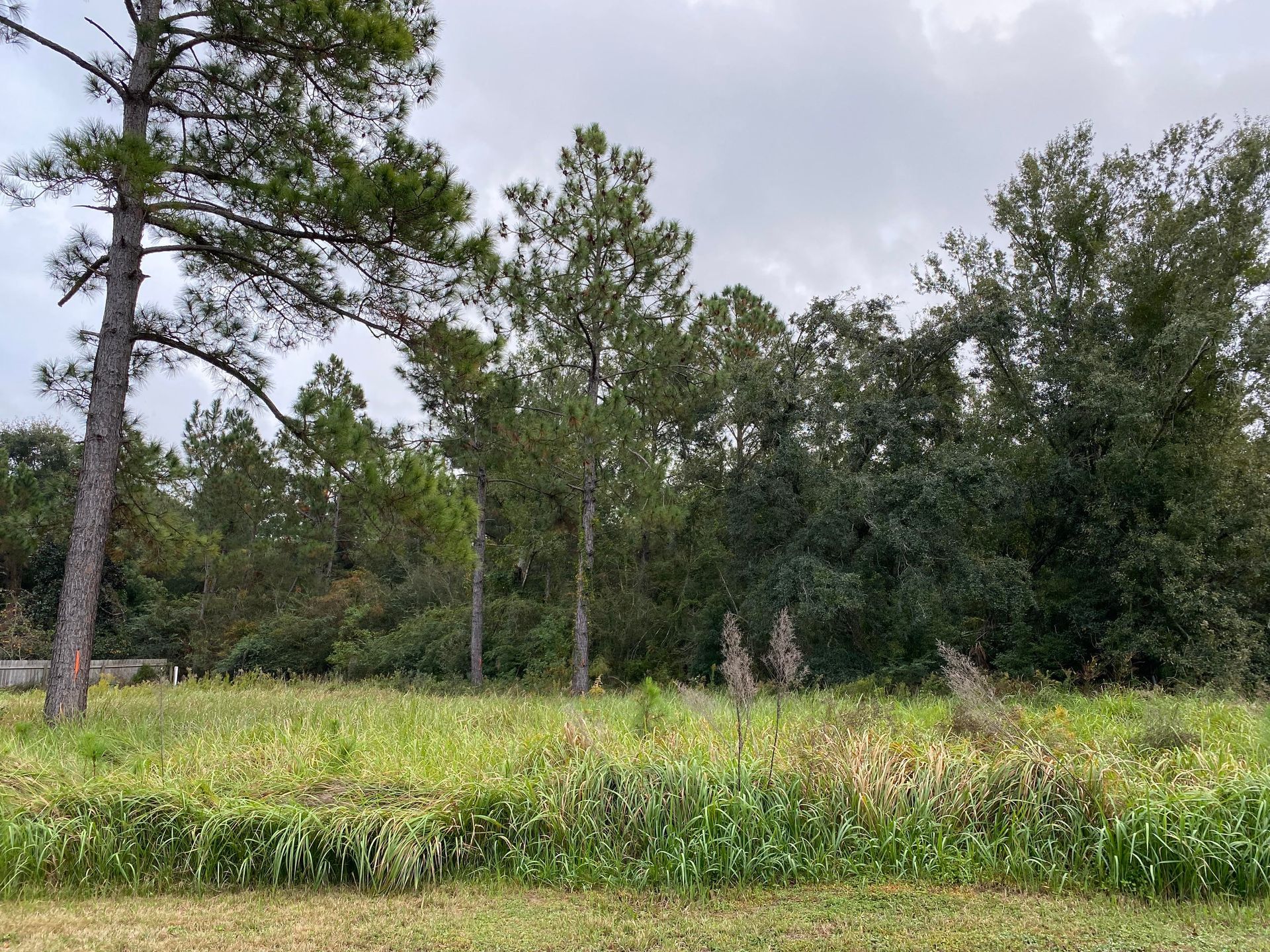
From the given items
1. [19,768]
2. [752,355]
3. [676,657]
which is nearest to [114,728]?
[19,768]

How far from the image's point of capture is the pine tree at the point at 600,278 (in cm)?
1396

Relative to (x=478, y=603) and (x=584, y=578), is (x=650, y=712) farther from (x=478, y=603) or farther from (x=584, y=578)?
(x=478, y=603)

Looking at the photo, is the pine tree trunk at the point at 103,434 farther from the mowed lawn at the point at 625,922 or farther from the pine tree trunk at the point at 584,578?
the pine tree trunk at the point at 584,578

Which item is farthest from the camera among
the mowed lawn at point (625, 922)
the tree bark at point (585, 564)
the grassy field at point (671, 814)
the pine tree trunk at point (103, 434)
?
the tree bark at point (585, 564)

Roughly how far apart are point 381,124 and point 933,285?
1398 cm

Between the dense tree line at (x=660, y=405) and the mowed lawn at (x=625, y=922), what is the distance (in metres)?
4.53

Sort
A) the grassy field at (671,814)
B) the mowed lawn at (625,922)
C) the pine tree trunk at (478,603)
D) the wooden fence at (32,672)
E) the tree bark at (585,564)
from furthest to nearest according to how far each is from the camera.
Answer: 1. the pine tree trunk at (478,603)
2. the wooden fence at (32,672)
3. the tree bark at (585,564)
4. the grassy field at (671,814)
5. the mowed lawn at (625,922)

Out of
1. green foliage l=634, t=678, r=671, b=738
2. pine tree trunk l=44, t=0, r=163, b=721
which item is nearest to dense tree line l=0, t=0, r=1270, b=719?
pine tree trunk l=44, t=0, r=163, b=721

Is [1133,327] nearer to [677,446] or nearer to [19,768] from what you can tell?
[677,446]

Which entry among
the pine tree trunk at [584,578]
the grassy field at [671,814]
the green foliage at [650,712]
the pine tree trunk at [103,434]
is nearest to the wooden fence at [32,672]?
the pine tree trunk at [584,578]

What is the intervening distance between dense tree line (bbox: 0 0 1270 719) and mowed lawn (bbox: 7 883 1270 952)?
4528mm

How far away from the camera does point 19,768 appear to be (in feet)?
16.4

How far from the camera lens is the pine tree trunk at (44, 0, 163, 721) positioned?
709 centimetres

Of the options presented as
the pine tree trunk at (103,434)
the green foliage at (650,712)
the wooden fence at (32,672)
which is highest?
the pine tree trunk at (103,434)
